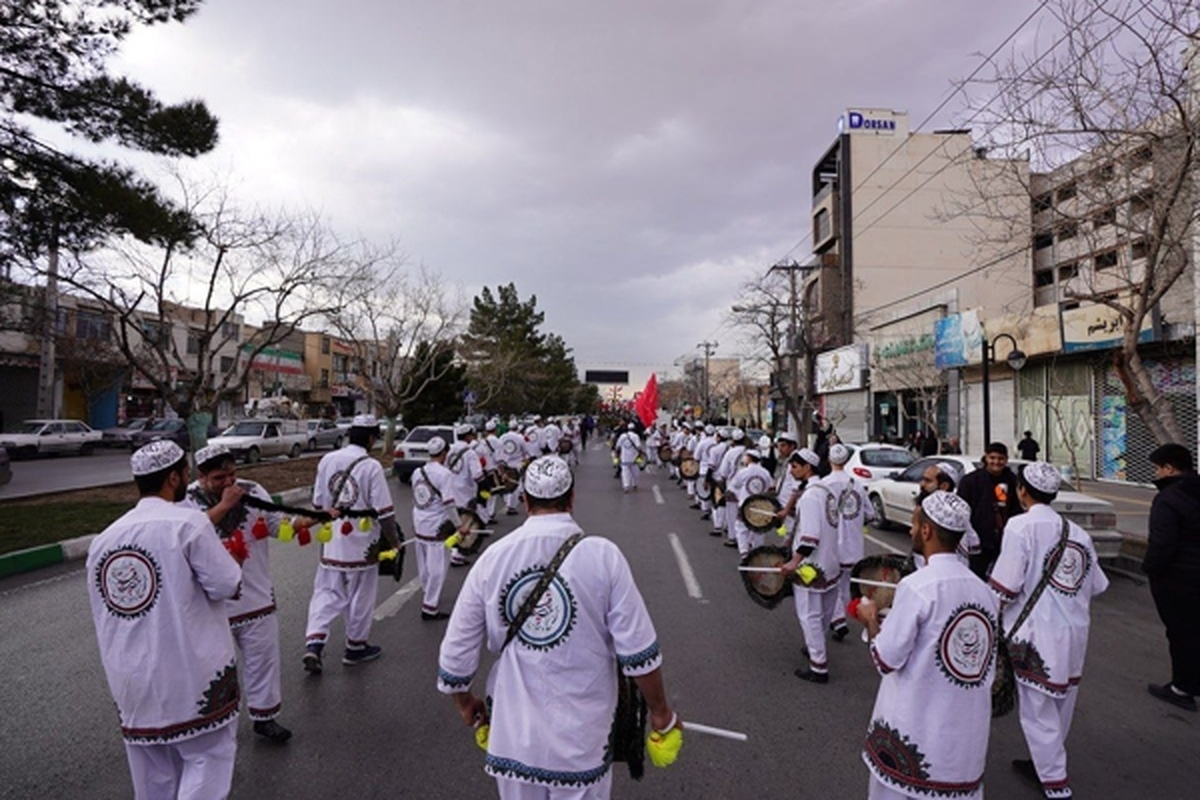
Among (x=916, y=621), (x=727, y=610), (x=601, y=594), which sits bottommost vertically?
(x=727, y=610)

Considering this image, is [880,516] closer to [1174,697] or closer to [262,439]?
[1174,697]

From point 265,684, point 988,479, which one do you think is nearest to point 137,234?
point 265,684

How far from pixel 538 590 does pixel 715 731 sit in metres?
2.52

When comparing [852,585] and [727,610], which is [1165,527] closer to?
[852,585]

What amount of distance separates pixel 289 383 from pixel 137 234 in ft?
165

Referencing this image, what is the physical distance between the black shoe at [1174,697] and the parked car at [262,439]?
24.8 metres

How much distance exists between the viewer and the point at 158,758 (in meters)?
2.88

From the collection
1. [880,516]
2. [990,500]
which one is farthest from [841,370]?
[990,500]

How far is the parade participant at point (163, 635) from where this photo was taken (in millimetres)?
2791

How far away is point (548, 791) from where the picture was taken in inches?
94.3

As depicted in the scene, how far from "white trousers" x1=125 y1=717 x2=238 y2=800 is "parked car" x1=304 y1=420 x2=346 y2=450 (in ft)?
100

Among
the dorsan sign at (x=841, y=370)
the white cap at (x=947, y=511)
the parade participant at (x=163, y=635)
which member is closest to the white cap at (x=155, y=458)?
the parade participant at (x=163, y=635)

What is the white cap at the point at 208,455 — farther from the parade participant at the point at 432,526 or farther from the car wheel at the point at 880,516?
the car wheel at the point at 880,516

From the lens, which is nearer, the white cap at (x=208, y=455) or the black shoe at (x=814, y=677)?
the white cap at (x=208, y=455)
